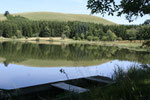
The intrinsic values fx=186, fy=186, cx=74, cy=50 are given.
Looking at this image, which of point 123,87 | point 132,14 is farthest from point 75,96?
point 132,14

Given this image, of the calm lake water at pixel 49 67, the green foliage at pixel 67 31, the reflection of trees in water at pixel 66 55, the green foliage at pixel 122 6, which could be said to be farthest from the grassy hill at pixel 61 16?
the green foliage at pixel 122 6

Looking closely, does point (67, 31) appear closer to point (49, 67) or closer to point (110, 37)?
point (110, 37)

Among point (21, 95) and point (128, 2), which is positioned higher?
point (128, 2)

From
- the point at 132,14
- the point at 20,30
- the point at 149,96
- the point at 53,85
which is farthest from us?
the point at 20,30

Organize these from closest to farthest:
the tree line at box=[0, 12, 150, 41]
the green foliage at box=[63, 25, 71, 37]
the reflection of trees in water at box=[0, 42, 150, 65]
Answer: the reflection of trees in water at box=[0, 42, 150, 65] → the tree line at box=[0, 12, 150, 41] → the green foliage at box=[63, 25, 71, 37]

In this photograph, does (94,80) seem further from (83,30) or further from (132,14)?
(83,30)

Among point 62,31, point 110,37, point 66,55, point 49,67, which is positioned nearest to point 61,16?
point 62,31

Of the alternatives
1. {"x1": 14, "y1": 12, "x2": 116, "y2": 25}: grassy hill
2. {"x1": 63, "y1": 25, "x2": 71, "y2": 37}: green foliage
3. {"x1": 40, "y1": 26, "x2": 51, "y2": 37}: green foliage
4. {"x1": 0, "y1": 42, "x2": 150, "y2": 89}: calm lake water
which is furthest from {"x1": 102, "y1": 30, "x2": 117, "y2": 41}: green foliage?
{"x1": 14, "y1": 12, "x2": 116, "y2": 25}: grassy hill

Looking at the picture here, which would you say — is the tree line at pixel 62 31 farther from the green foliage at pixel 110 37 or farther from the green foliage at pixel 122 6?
the green foliage at pixel 122 6

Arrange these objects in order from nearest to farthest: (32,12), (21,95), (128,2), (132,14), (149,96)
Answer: (149,96)
(21,95)
(128,2)
(132,14)
(32,12)

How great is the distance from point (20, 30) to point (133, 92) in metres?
103

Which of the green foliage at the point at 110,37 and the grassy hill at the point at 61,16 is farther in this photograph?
the grassy hill at the point at 61,16

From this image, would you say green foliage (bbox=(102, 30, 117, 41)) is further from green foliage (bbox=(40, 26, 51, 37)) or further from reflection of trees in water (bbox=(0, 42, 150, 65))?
reflection of trees in water (bbox=(0, 42, 150, 65))

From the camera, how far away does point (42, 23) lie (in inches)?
4481
